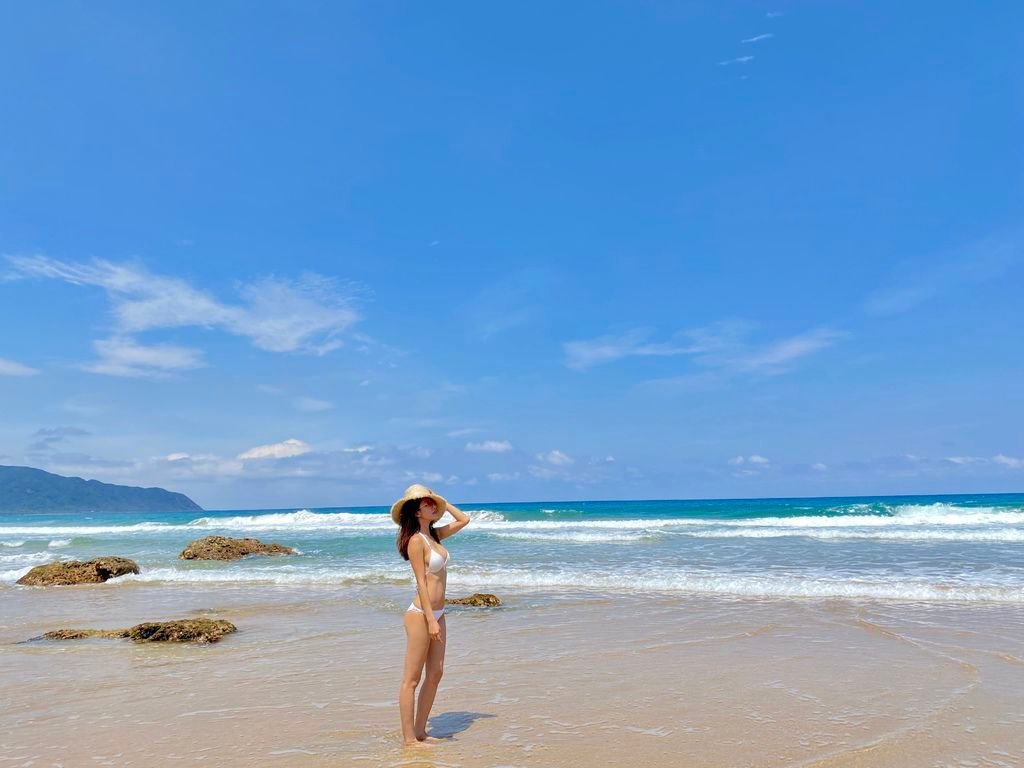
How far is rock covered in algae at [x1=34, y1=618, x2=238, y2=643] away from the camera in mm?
8977

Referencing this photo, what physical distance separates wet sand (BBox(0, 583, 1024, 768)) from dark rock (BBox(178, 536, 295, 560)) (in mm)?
11611

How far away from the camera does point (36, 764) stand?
187 inches

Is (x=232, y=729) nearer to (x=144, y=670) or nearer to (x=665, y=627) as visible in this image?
(x=144, y=670)

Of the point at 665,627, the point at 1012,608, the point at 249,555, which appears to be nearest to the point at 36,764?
the point at 665,627

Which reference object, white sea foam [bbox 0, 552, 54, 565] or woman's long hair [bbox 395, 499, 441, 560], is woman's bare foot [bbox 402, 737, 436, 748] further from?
white sea foam [bbox 0, 552, 54, 565]

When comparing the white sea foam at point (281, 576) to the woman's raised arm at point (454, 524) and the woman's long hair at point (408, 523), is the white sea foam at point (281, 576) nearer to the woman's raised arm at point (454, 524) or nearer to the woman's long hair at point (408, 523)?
the woman's raised arm at point (454, 524)

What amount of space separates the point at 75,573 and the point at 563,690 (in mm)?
15010

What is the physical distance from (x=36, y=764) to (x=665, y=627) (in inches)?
284

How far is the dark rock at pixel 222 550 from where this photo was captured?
72.5 ft

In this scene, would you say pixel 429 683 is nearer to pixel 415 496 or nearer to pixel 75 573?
pixel 415 496

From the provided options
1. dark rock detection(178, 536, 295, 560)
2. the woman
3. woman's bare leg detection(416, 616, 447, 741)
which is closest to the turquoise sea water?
dark rock detection(178, 536, 295, 560)

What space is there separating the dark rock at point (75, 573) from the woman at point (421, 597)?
575 inches

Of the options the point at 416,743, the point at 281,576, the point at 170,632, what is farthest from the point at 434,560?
the point at 281,576

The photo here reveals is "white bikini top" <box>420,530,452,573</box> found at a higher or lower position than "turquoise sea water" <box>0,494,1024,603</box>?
higher
